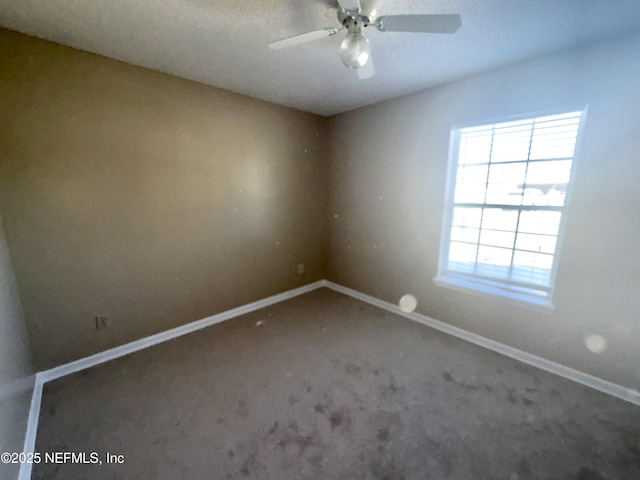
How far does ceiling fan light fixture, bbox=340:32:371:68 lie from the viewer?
1.45 m

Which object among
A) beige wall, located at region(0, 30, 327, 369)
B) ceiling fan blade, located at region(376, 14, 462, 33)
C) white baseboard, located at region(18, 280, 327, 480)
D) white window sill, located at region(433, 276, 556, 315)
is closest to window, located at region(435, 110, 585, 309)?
white window sill, located at region(433, 276, 556, 315)

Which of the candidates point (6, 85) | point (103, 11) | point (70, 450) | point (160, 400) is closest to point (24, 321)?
point (70, 450)

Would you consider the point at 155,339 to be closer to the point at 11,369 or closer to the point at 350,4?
the point at 11,369

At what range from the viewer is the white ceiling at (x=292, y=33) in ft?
4.98

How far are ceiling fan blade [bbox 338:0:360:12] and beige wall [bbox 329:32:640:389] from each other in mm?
1667

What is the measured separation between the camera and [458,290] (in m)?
2.71

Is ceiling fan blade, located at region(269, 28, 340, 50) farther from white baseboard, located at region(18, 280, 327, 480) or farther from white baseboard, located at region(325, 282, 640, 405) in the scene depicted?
white baseboard, located at region(325, 282, 640, 405)

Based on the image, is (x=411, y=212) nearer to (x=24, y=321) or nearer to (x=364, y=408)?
(x=364, y=408)

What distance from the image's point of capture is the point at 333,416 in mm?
1768

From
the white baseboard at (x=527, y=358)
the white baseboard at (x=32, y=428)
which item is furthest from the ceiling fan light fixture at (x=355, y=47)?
the white baseboard at (x=32, y=428)

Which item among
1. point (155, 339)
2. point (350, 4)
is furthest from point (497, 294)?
point (155, 339)

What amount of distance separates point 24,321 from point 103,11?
7.09 feet

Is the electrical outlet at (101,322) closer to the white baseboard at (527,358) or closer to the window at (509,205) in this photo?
the white baseboard at (527,358)

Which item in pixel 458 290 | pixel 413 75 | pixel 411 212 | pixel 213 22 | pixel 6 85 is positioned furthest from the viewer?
pixel 411 212
